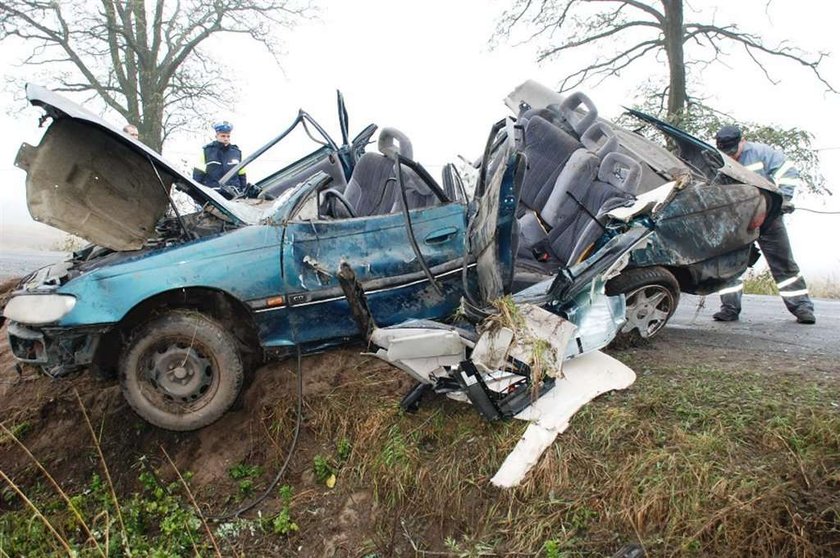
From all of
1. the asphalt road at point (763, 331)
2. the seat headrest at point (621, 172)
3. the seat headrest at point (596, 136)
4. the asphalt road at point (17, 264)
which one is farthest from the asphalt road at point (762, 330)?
the asphalt road at point (17, 264)

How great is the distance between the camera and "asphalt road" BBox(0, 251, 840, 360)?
15.8ft

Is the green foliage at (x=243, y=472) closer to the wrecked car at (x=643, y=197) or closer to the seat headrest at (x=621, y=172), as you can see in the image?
the wrecked car at (x=643, y=197)

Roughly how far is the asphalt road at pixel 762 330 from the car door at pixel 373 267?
7.16 ft

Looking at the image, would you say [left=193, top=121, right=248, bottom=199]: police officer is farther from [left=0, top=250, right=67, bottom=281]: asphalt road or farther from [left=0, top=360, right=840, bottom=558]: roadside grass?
[left=0, top=360, right=840, bottom=558]: roadside grass

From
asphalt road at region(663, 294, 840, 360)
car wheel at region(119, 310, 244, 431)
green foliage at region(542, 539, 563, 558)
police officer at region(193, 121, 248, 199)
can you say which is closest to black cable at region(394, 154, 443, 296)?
car wheel at region(119, 310, 244, 431)

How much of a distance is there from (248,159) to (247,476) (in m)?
2.61

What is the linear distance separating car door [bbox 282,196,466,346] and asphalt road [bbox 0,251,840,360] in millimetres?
2181

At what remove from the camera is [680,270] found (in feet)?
15.8

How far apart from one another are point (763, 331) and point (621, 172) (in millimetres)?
1942

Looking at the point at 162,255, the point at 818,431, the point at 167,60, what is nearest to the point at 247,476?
the point at 162,255

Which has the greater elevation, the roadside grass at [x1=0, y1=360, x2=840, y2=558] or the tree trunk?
the tree trunk

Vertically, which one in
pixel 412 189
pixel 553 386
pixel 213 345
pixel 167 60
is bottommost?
pixel 553 386

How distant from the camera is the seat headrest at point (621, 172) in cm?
495

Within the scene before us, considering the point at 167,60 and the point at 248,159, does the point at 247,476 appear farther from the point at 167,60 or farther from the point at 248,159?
the point at 167,60
